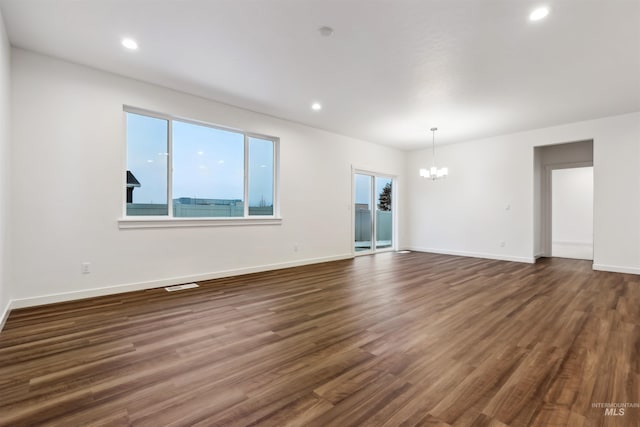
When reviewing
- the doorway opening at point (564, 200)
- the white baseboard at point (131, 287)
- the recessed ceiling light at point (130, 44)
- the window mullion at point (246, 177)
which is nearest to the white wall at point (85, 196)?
the white baseboard at point (131, 287)

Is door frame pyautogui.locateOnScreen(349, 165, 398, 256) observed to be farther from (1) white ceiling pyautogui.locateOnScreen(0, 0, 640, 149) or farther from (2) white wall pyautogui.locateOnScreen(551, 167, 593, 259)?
(2) white wall pyautogui.locateOnScreen(551, 167, 593, 259)

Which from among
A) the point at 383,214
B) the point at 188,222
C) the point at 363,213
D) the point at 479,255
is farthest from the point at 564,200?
the point at 188,222

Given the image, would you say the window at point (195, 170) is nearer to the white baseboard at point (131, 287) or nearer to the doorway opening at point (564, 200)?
the white baseboard at point (131, 287)

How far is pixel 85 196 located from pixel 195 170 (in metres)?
1.49

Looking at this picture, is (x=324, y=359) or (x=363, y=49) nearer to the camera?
(x=324, y=359)

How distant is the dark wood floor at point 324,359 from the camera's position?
1.56 metres

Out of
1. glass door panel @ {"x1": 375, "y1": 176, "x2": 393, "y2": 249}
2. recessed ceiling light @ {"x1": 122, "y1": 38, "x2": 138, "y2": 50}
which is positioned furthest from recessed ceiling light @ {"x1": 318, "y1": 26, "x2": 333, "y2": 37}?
glass door panel @ {"x1": 375, "y1": 176, "x2": 393, "y2": 249}

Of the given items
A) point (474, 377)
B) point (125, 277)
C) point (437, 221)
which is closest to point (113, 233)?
point (125, 277)

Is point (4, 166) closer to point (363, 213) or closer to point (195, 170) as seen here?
point (195, 170)

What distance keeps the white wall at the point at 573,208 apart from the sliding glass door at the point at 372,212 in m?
4.92

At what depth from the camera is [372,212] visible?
25.3 feet

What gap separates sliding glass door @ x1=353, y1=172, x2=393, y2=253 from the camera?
293 inches

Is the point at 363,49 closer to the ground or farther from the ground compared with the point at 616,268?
farther from the ground

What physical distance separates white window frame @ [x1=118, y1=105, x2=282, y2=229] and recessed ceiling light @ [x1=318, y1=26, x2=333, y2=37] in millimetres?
2608
